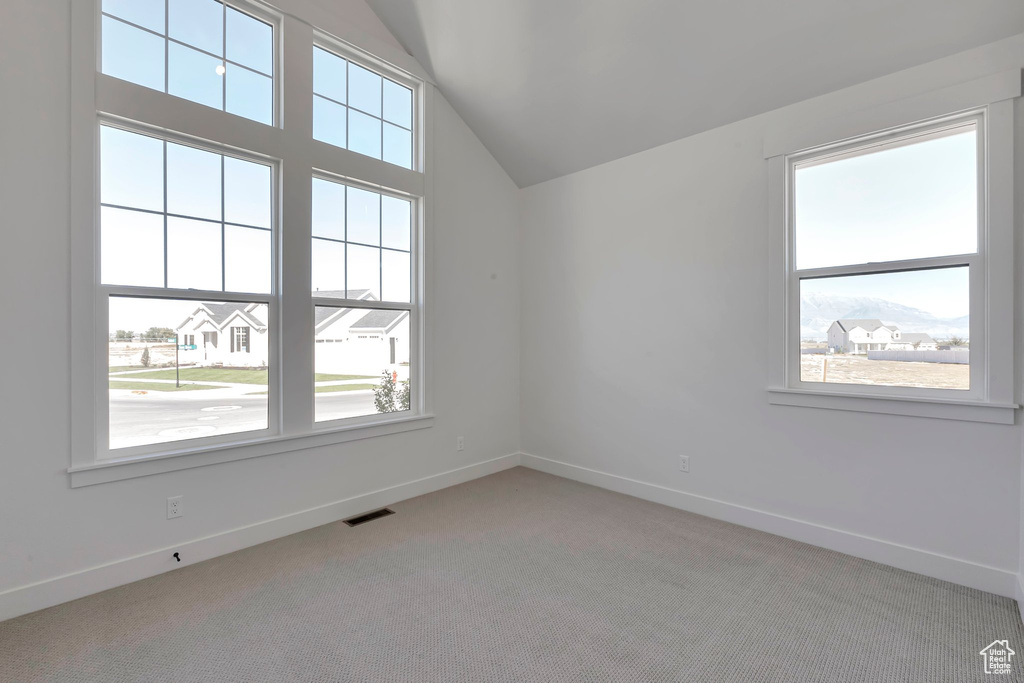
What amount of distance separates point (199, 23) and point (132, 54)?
1.51 feet

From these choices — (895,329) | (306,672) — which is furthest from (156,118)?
(895,329)

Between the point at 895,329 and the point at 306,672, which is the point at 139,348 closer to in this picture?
the point at 306,672

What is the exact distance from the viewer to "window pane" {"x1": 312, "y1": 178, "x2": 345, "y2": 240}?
10.9 feet

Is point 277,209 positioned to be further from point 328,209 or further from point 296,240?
point 328,209

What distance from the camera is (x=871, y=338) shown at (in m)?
2.83

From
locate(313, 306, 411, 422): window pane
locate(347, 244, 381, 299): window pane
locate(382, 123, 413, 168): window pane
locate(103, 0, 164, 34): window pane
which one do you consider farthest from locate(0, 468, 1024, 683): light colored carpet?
locate(103, 0, 164, 34): window pane

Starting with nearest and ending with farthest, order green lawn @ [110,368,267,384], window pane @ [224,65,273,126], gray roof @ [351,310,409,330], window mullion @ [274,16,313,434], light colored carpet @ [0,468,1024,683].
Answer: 1. light colored carpet @ [0,468,1024,683]
2. green lawn @ [110,368,267,384]
3. window pane @ [224,65,273,126]
4. window mullion @ [274,16,313,434]
5. gray roof @ [351,310,409,330]

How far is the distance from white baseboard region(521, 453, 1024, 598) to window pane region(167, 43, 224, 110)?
3865 millimetres

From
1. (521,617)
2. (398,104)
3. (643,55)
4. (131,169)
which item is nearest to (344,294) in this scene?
(131,169)

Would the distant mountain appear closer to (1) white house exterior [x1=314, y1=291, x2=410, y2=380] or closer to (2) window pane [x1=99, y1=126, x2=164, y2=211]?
(1) white house exterior [x1=314, y1=291, x2=410, y2=380]

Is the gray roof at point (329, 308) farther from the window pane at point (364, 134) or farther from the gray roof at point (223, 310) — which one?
the window pane at point (364, 134)

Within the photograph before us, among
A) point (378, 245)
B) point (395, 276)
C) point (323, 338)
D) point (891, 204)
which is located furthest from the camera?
point (395, 276)

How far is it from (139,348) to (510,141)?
10.6ft

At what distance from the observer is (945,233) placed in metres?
2.57
